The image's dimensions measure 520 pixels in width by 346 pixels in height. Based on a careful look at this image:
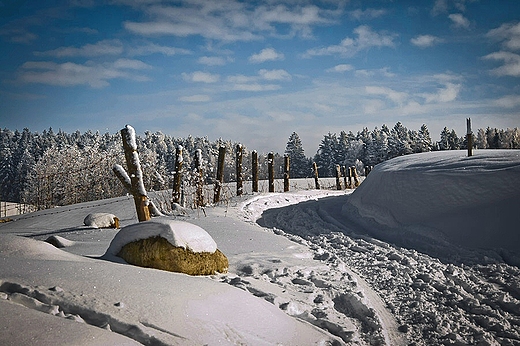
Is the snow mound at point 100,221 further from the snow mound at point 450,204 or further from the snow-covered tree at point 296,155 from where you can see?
the snow-covered tree at point 296,155

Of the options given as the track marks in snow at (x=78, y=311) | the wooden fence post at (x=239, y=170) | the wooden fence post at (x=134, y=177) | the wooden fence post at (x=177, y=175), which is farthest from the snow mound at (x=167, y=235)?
the wooden fence post at (x=239, y=170)

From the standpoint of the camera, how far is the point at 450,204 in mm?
7320

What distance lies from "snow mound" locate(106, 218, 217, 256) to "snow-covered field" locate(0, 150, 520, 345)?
0.88ft

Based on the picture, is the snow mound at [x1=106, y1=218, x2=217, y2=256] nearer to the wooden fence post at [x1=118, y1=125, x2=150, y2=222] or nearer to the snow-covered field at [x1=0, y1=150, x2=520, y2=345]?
the snow-covered field at [x1=0, y1=150, x2=520, y2=345]

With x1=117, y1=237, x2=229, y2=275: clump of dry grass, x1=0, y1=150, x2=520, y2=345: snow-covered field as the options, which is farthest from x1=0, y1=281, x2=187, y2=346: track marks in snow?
x1=117, y1=237, x2=229, y2=275: clump of dry grass

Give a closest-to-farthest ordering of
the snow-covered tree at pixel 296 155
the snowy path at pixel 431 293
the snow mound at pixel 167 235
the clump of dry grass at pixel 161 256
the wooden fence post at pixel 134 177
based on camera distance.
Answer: the snowy path at pixel 431 293 → the clump of dry grass at pixel 161 256 → the snow mound at pixel 167 235 → the wooden fence post at pixel 134 177 → the snow-covered tree at pixel 296 155

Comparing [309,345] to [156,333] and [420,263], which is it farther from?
[420,263]

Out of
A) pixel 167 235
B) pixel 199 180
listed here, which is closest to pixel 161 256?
pixel 167 235

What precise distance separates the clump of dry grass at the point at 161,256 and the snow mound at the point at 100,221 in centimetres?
349

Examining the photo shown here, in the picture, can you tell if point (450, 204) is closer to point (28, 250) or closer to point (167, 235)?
point (167, 235)

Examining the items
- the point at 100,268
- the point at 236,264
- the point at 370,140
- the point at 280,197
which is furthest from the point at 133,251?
the point at 370,140

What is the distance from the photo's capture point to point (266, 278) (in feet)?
16.1

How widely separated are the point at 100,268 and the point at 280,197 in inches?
447

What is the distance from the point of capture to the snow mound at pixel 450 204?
20.7 ft
